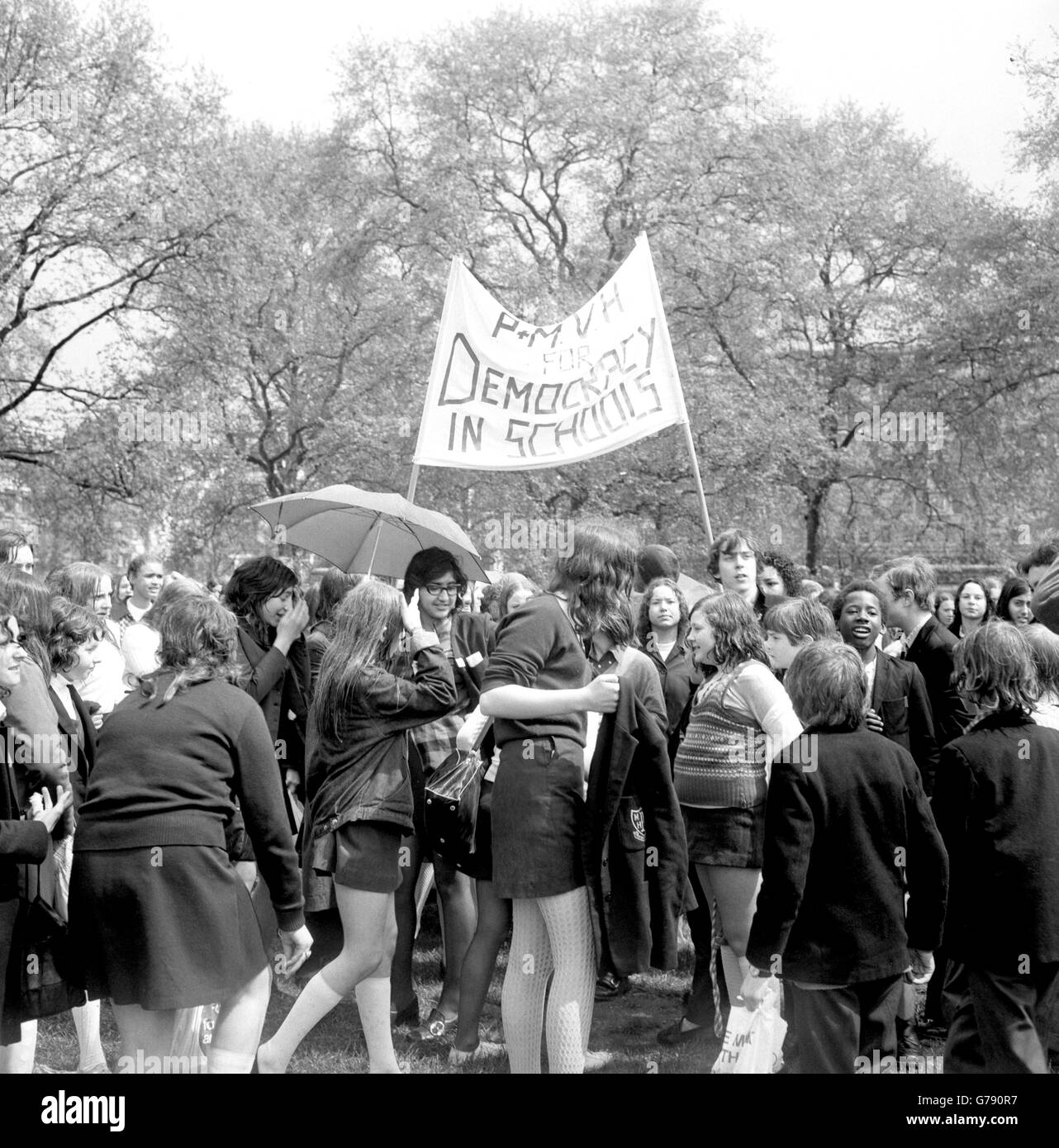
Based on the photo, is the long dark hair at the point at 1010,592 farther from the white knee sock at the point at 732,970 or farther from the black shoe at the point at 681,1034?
the white knee sock at the point at 732,970

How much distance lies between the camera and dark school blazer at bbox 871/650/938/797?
5344mm

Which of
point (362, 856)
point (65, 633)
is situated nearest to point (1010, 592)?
point (362, 856)

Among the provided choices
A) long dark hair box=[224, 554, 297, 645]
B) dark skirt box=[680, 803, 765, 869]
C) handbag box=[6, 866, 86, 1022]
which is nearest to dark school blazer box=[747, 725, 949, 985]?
dark skirt box=[680, 803, 765, 869]

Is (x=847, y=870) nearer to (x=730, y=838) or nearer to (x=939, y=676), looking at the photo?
(x=730, y=838)

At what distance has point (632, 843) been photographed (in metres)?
3.99

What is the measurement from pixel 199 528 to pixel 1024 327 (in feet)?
45.2

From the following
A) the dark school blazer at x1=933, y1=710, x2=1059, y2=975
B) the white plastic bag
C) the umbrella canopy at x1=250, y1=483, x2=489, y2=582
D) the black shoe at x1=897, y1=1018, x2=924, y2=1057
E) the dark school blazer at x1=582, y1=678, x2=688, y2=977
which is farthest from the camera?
the umbrella canopy at x1=250, y1=483, x2=489, y2=582

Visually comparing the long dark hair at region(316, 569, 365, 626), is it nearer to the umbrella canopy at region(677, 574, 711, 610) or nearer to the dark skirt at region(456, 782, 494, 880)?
the dark skirt at region(456, 782, 494, 880)

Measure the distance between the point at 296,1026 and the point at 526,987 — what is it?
2.52 feet

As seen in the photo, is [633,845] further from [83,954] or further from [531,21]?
[531,21]

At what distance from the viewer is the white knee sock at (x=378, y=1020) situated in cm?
443

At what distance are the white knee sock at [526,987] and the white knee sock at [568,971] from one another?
71 mm

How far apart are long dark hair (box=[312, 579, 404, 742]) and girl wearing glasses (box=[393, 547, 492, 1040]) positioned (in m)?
0.77

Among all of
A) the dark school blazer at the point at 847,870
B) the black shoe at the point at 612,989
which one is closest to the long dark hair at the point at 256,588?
the black shoe at the point at 612,989
